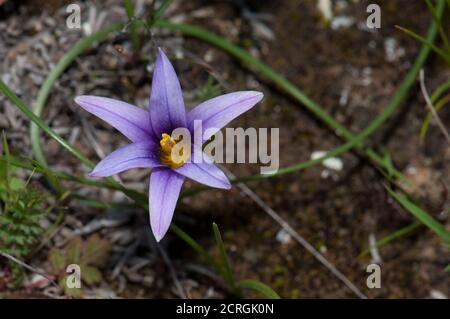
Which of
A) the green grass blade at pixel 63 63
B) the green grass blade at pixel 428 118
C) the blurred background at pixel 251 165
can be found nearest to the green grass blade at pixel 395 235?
the blurred background at pixel 251 165

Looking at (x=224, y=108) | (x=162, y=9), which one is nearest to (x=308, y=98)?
(x=162, y=9)

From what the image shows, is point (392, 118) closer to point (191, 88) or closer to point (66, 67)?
point (191, 88)

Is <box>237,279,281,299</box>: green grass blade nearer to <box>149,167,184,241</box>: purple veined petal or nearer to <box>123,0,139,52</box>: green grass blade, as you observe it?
<box>149,167,184,241</box>: purple veined petal

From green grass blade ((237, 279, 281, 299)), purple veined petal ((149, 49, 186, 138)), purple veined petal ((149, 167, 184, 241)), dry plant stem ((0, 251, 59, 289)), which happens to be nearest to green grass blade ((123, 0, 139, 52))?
purple veined petal ((149, 49, 186, 138))

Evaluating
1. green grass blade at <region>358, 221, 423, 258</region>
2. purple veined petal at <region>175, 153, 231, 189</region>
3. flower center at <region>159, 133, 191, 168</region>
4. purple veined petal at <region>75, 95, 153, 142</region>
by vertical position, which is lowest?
green grass blade at <region>358, 221, 423, 258</region>

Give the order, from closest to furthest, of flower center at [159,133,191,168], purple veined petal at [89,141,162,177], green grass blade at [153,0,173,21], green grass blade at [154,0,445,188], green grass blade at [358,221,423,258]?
1. purple veined petal at [89,141,162,177]
2. flower center at [159,133,191,168]
3. green grass blade at [153,0,173,21]
4. green grass blade at [358,221,423,258]
5. green grass blade at [154,0,445,188]

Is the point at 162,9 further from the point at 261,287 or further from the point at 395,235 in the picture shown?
the point at 395,235

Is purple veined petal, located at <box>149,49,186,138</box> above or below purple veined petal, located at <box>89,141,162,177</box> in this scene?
above

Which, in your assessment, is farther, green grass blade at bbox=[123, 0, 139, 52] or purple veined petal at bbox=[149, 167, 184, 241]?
green grass blade at bbox=[123, 0, 139, 52]

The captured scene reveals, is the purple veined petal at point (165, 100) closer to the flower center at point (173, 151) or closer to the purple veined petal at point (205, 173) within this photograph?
the flower center at point (173, 151)
